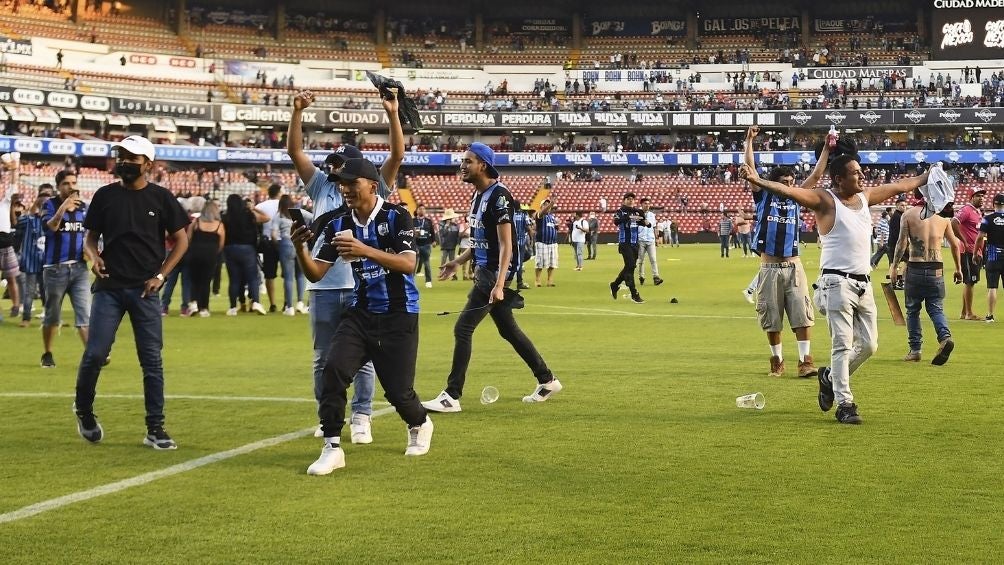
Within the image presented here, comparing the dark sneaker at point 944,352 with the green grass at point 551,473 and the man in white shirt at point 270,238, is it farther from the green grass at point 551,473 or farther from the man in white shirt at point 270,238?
the man in white shirt at point 270,238

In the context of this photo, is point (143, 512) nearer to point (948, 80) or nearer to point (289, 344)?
point (289, 344)

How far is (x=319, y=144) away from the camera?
74.6 meters

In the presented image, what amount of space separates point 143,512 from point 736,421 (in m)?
4.47

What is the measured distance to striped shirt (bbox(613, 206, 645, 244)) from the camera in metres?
22.8

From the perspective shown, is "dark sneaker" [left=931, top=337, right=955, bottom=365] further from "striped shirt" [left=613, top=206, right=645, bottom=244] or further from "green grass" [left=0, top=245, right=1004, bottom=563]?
"striped shirt" [left=613, top=206, right=645, bottom=244]

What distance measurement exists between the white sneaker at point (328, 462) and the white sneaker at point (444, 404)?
222cm

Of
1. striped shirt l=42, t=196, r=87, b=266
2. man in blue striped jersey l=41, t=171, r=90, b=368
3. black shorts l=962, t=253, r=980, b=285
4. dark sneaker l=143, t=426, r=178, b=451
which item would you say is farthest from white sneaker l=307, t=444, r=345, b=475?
black shorts l=962, t=253, r=980, b=285

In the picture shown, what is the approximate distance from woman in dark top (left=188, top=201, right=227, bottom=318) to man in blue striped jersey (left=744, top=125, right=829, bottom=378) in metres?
9.53

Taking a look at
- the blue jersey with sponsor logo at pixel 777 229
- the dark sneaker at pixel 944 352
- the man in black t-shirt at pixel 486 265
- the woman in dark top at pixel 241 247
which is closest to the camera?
the man in black t-shirt at pixel 486 265

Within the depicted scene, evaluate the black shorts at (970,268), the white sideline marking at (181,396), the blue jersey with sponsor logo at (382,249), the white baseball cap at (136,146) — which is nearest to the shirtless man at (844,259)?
the blue jersey with sponsor logo at (382,249)

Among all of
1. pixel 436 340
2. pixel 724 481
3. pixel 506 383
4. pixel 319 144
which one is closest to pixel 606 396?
pixel 506 383

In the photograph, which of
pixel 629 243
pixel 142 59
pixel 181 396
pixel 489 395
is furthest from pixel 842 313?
pixel 142 59

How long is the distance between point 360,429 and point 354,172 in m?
1.91

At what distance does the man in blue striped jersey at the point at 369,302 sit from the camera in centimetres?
661
